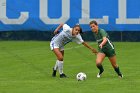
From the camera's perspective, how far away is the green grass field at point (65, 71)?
47.5ft

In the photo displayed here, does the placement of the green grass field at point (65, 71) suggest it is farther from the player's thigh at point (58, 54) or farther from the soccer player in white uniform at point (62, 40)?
the player's thigh at point (58, 54)

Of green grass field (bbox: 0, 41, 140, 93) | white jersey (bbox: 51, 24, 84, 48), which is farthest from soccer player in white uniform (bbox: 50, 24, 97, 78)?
green grass field (bbox: 0, 41, 140, 93)

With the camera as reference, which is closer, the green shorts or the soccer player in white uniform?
the green shorts

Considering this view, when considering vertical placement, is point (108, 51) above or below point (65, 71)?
above

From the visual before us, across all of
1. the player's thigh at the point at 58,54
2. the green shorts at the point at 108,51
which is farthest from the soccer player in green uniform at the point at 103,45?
the player's thigh at the point at 58,54

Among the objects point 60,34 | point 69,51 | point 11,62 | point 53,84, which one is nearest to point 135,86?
point 53,84

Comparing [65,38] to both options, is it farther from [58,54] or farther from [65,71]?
[65,71]

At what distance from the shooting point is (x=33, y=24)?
3406 centimetres

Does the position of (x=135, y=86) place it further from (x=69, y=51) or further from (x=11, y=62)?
(x=69, y=51)

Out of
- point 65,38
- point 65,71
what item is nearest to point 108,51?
point 65,38

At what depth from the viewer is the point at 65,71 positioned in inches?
764

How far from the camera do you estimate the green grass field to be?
14.5 meters

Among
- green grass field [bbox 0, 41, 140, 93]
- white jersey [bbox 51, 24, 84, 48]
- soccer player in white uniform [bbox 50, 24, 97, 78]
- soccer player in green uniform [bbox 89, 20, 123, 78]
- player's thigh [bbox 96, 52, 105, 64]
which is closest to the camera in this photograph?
green grass field [bbox 0, 41, 140, 93]

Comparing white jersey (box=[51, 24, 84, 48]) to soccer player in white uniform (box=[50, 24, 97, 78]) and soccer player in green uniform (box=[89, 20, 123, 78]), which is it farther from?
soccer player in green uniform (box=[89, 20, 123, 78])
